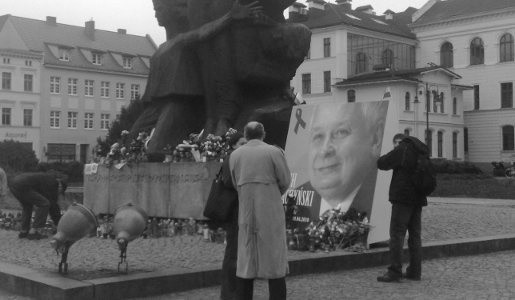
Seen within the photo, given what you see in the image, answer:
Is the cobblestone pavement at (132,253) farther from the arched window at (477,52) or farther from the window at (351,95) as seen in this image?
the arched window at (477,52)

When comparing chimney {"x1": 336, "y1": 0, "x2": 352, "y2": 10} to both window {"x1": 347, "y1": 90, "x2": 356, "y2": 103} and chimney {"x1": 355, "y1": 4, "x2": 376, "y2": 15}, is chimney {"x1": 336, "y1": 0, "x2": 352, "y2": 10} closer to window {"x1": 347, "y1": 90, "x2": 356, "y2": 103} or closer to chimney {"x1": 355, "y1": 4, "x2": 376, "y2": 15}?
chimney {"x1": 355, "y1": 4, "x2": 376, "y2": 15}

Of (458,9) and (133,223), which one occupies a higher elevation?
A: (458,9)

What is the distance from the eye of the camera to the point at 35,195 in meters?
12.6

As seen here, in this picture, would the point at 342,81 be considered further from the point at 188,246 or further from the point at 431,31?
the point at 188,246

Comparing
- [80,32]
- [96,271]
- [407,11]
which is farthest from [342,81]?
[96,271]

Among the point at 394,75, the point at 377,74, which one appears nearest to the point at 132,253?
the point at 394,75

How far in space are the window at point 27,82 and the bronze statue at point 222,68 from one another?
58.7 meters

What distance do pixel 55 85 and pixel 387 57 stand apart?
29532 millimetres

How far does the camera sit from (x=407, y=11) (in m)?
85.1

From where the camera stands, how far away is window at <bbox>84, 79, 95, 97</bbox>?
246 feet

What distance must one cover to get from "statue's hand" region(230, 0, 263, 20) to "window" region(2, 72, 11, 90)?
5965 centimetres

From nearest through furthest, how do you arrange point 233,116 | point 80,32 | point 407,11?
point 233,116, point 80,32, point 407,11

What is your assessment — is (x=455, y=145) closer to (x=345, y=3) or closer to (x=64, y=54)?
(x=345, y=3)

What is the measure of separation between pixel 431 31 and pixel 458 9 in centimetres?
316
